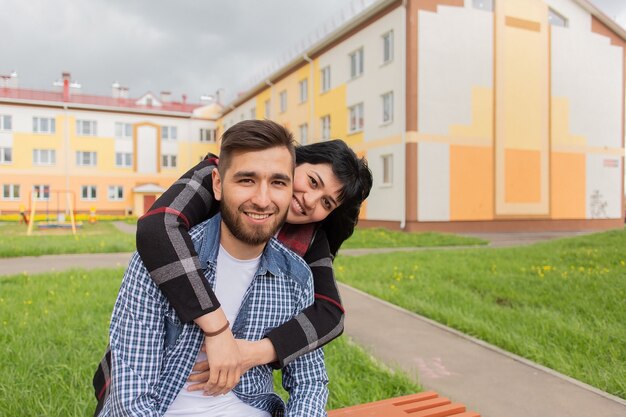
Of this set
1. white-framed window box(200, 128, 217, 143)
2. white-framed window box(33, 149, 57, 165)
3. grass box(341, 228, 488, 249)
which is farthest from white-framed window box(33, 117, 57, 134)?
grass box(341, 228, 488, 249)

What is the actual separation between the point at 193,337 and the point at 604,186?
2536 centimetres

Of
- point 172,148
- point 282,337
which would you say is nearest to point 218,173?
point 282,337

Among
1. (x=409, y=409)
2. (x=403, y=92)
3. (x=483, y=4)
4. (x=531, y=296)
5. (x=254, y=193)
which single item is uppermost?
(x=483, y=4)

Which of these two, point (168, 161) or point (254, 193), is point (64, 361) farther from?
point (168, 161)

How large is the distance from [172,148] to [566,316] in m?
41.9

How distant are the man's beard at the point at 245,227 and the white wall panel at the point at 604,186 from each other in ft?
79.5

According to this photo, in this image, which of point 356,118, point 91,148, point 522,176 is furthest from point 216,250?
point 91,148

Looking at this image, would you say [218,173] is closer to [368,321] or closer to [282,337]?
[282,337]

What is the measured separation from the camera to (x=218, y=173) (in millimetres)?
1778

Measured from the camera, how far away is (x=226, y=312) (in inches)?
70.9

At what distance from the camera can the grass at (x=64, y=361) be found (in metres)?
3.15

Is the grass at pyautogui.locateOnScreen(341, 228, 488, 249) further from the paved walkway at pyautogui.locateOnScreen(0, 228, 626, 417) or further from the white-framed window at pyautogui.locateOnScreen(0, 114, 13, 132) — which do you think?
the white-framed window at pyautogui.locateOnScreen(0, 114, 13, 132)

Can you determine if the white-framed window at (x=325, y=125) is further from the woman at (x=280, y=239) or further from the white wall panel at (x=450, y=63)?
the woman at (x=280, y=239)

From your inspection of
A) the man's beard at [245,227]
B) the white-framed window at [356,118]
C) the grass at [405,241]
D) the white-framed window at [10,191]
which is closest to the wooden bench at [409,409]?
the man's beard at [245,227]
